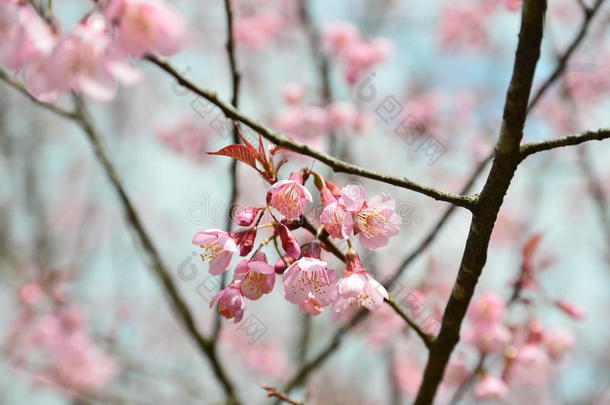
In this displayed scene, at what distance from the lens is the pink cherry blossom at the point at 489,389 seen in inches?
74.5

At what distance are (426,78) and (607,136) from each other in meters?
6.57

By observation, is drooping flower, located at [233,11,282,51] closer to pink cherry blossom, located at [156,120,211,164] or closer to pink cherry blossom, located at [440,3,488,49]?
pink cherry blossom, located at [156,120,211,164]

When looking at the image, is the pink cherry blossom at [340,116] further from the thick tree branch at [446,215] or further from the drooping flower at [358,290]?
the drooping flower at [358,290]

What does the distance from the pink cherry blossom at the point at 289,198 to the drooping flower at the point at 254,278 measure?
0.12 meters

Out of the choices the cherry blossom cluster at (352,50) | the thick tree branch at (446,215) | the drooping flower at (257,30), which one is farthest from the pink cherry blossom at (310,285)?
the drooping flower at (257,30)

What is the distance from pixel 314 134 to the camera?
3.63 m

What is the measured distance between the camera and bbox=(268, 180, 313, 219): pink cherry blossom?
39.7 inches

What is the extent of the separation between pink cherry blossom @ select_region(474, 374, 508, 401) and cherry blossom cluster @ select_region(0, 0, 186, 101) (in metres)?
1.66

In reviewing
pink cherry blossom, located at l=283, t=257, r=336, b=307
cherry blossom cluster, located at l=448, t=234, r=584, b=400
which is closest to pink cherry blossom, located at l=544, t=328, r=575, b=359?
cherry blossom cluster, located at l=448, t=234, r=584, b=400

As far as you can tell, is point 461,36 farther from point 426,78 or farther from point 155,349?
point 155,349

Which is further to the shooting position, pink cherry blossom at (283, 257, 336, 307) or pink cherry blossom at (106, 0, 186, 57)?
pink cherry blossom at (283, 257, 336, 307)

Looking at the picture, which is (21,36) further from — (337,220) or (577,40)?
(577,40)

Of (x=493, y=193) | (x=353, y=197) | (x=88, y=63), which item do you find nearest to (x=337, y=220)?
(x=353, y=197)

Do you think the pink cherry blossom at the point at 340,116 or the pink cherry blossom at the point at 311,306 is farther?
the pink cherry blossom at the point at 340,116
